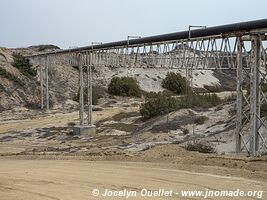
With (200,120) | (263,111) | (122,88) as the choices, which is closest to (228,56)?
(263,111)

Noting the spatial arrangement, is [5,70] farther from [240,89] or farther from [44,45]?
[240,89]

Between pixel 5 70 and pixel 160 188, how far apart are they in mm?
52614

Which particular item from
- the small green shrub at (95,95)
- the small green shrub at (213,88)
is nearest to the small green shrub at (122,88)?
the small green shrub at (95,95)

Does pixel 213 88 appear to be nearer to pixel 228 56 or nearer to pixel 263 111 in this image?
pixel 263 111

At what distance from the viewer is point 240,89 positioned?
50.5ft

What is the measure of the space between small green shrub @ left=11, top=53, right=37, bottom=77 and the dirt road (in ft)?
162

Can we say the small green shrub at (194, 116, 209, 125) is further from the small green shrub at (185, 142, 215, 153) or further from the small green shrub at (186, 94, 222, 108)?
the small green shrub at (185, 142, 215, 153)

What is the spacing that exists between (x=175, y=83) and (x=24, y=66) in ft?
79.6

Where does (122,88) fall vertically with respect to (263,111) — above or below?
below

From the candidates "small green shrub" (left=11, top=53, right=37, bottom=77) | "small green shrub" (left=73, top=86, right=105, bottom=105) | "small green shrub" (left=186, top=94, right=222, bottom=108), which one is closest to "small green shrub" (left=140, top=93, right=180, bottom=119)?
"small green shrub" (left=186, top=94, right=222, bottom=108)

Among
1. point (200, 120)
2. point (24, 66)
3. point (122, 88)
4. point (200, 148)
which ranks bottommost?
point (200, 148)

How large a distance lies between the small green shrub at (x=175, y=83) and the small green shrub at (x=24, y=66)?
2188cm

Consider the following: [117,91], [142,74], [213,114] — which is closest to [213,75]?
[142,74]

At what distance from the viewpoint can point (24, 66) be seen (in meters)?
63.3
